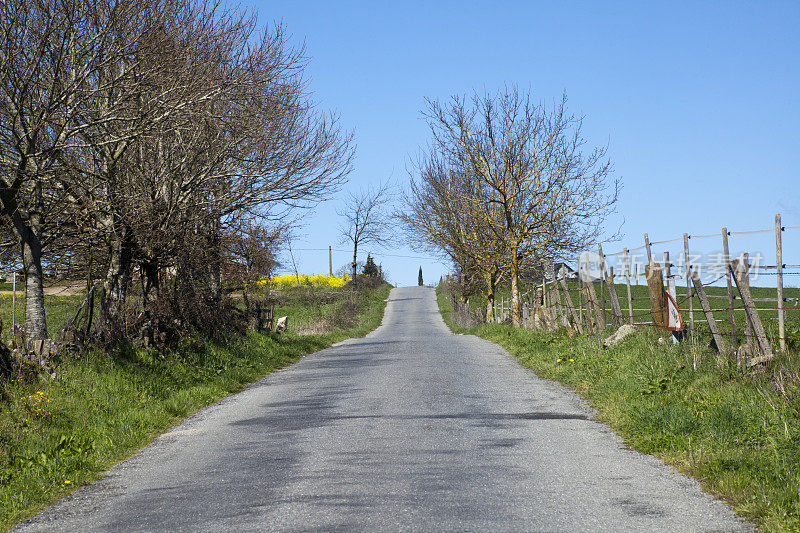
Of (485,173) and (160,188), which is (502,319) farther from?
(160,188)

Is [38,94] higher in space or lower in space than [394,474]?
higher

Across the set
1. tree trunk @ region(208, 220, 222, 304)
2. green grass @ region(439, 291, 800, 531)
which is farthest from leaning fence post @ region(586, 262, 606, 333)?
tree trunk @ region(208, 220, 222, 304)

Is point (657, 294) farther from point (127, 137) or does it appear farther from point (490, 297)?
point (490, 297)

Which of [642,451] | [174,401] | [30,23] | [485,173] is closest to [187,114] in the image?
[30,23]

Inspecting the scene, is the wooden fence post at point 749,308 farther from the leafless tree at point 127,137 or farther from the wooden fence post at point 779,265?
the leafless tree at point 127,137

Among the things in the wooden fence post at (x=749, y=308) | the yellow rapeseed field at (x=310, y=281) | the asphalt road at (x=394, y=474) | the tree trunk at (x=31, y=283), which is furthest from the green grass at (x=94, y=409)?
the yellow rapeseed field at (x=310, y=281)

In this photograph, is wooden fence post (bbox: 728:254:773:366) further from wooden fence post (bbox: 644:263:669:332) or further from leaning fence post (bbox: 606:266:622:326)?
leaning fence post (bbox: 606:266:622:326)

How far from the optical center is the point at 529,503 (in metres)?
5.99

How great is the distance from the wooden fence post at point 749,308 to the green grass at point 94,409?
8.40 meters

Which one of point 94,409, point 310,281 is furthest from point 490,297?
point 94,409

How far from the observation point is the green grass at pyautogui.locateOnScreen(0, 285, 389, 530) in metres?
7.37

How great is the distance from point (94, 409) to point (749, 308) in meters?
9.46

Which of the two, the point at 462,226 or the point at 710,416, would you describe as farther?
the point at 462,226

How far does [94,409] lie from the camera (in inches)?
410
